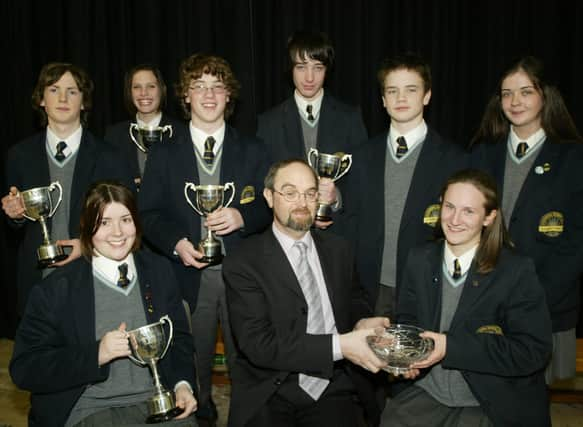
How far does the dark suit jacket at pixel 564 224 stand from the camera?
9.25ft

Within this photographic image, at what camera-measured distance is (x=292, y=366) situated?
7.79ft

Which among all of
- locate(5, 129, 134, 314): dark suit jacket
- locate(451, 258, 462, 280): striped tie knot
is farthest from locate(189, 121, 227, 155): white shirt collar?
locate(451, 258, 462, 280): striped tie knot

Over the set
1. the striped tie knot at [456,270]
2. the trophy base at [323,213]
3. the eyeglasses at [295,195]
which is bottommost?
the striped tie knot at [456,270]

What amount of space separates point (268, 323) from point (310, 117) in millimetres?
1522

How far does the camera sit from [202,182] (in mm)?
3066

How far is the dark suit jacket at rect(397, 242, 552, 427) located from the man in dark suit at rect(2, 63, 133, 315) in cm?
189

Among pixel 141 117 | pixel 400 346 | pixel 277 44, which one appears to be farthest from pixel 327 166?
pixel 277 44

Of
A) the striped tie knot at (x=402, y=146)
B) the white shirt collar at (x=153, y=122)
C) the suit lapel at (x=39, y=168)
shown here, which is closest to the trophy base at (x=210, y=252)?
the suit lapel at (x=39, y=168)

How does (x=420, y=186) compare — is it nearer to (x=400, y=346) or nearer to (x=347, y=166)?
(x=347, y=166)

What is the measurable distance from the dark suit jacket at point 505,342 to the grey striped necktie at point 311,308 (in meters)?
0.53

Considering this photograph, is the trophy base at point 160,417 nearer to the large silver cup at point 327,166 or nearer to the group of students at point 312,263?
the group of students at point 312,263

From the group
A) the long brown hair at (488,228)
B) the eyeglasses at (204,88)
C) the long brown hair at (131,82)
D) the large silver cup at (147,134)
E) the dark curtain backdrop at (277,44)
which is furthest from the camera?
the dark curtain backdrop at (277,44)

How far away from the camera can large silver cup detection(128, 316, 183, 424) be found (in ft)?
7.25

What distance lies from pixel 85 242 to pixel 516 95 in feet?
7.05
